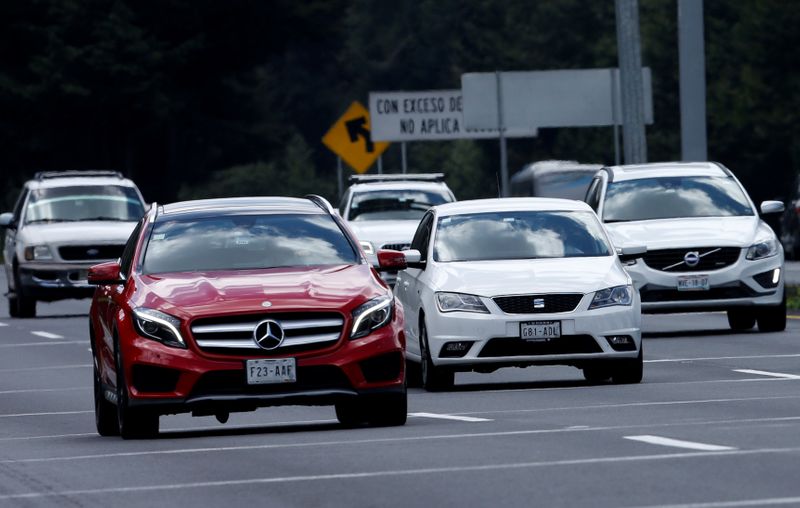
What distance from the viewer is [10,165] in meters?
70.2

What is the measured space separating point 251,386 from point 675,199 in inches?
468

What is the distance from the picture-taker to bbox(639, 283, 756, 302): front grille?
2469 centimetres

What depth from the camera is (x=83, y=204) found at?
35281 mm

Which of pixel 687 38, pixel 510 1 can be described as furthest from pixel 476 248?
pixel 510 1

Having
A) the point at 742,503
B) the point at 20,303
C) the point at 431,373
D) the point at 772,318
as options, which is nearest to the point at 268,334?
the point at 431,373

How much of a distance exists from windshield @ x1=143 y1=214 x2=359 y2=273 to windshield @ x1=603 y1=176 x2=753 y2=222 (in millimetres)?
9922

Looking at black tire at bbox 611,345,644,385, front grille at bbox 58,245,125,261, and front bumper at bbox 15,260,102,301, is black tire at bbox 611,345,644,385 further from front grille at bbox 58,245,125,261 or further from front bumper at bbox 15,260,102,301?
front bumper at bbox 15,260,102,301

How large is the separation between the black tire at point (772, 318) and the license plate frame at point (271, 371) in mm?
11058

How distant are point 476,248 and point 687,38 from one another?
14.3m

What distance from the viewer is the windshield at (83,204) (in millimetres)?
35094

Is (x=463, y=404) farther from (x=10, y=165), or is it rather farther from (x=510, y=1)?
(x=510, y=1)

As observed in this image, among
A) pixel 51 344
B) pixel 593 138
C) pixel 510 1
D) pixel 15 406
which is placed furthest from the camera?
pixel 510 1

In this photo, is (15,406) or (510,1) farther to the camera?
(510,1)

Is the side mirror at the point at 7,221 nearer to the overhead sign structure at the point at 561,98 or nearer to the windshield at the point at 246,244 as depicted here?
the overhead sign structure at the point at 561,98
